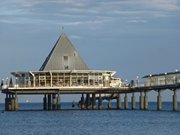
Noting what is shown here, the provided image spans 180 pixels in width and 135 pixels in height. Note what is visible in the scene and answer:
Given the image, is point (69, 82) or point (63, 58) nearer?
point (69, 82)

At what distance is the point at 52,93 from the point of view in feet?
397

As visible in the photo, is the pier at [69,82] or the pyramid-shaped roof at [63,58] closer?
the pier at [69,82]

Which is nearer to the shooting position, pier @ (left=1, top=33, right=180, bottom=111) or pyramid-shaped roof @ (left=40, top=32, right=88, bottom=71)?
pier @ (left=1, top=33, right=180, bottom=111)

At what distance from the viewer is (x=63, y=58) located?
128 meters

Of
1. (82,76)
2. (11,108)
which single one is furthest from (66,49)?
(11,108)

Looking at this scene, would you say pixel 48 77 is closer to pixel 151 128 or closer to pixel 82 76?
pixel 82 76

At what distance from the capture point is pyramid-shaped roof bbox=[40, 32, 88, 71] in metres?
127

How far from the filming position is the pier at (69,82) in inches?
4678

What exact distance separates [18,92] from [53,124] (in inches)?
1537

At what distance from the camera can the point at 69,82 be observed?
404 feet

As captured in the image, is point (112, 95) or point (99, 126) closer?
point (99, 126)

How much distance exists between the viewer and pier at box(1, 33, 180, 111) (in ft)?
390

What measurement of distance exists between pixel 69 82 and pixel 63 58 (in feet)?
20.9

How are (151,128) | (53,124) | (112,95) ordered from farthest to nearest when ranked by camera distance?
(112,95), (53,124), (151,128)
